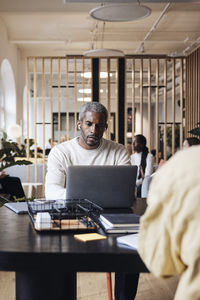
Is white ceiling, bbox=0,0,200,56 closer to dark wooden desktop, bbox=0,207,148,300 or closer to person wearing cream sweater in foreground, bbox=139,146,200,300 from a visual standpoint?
dark wooden desktop, bbox=0,207,148,300

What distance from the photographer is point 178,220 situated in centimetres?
77

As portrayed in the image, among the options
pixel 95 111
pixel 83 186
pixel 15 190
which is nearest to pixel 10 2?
pixel 15 190

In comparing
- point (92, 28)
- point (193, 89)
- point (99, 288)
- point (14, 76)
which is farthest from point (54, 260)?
point (14, 76)

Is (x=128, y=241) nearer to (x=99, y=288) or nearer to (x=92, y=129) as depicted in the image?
(x=92, y=129)

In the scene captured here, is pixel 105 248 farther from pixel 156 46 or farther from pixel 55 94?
pixel 55 94

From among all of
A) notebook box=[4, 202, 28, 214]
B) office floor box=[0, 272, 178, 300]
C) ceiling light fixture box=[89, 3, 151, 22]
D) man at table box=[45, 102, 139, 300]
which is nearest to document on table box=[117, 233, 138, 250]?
notebook box=[4, 202, 28, 214]

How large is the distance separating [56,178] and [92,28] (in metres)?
7.64

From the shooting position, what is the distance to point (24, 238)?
4.97 feet

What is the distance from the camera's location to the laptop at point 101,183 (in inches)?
80.0

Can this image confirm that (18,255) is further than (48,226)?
No

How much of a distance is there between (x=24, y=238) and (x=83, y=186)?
1.93ft

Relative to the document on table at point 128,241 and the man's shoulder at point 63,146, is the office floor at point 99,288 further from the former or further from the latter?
the document on table at point 128,241

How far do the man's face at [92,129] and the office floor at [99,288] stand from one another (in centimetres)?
114

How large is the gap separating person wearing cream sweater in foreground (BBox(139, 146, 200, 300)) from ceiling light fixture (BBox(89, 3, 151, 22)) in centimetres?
458
